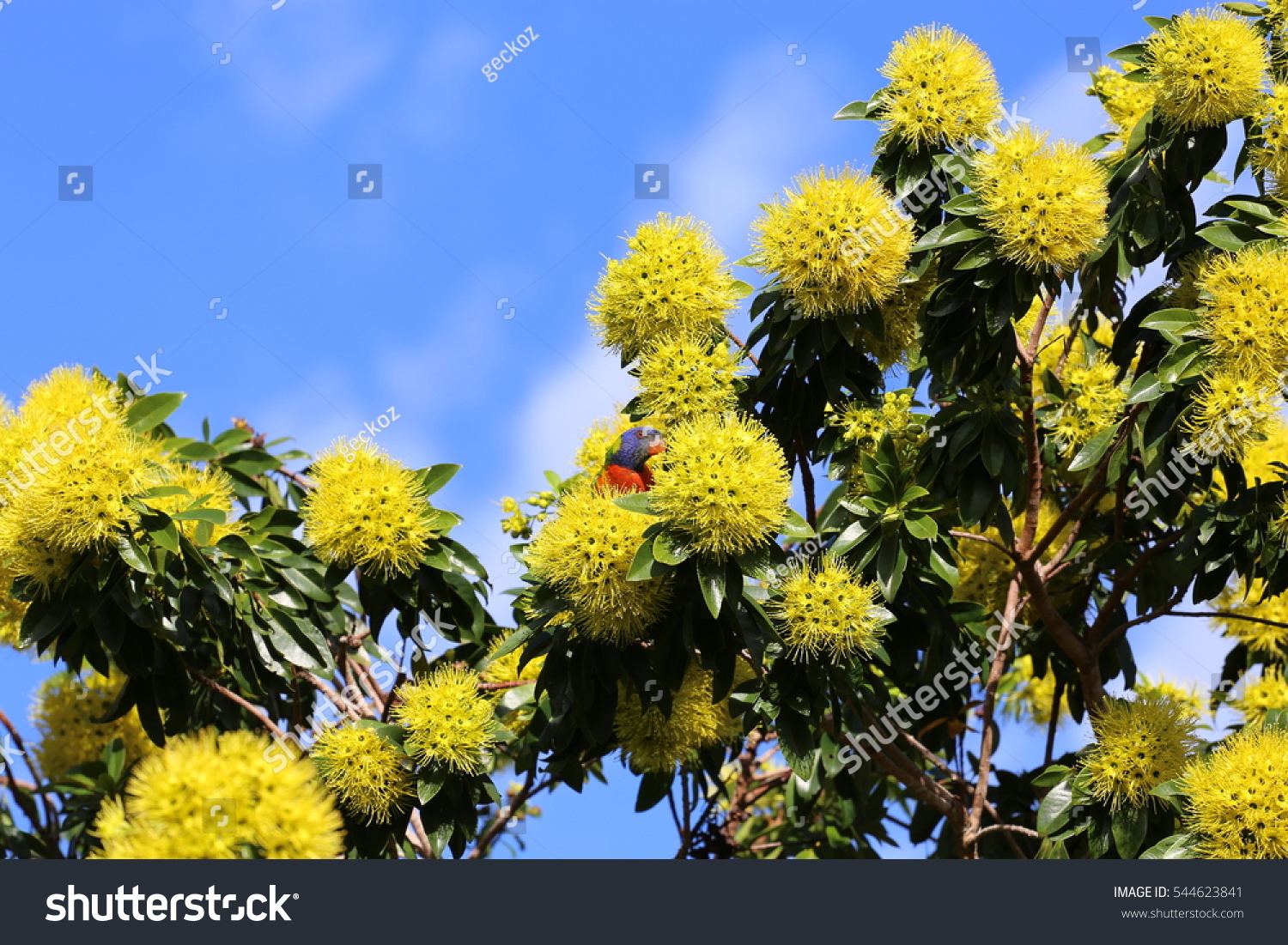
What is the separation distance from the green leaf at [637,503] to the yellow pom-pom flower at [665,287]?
0.82 m

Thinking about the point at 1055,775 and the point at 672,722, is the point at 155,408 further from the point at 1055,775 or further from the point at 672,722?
the point at 1055,775

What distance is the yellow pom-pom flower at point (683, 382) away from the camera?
185 inches

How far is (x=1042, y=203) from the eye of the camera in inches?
184

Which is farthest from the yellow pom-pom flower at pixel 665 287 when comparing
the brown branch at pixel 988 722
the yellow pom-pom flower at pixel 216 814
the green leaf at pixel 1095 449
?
the yellow pom-pom flower at pixel 216 814

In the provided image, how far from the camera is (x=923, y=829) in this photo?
6.79 m

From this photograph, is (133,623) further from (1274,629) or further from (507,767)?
(1274,629)

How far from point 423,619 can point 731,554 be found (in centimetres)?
185

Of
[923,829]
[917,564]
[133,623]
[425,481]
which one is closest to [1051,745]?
[923,829]

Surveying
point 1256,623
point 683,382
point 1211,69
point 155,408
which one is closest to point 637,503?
point 683,382

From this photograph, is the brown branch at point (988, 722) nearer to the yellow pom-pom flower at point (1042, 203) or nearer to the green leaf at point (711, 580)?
the yellow pom-pom flower at point (1042, 203)

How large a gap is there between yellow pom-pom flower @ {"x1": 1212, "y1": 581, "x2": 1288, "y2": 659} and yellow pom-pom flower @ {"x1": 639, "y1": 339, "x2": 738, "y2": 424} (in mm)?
3437

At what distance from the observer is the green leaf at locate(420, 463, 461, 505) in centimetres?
521

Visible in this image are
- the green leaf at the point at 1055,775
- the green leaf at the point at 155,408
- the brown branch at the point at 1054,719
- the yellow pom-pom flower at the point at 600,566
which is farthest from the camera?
the brown branch at the point at 1054,719

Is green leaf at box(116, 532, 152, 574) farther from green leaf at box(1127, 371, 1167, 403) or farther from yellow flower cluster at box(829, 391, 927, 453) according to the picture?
green leaf at box(1127, 371, 1167, 403)
